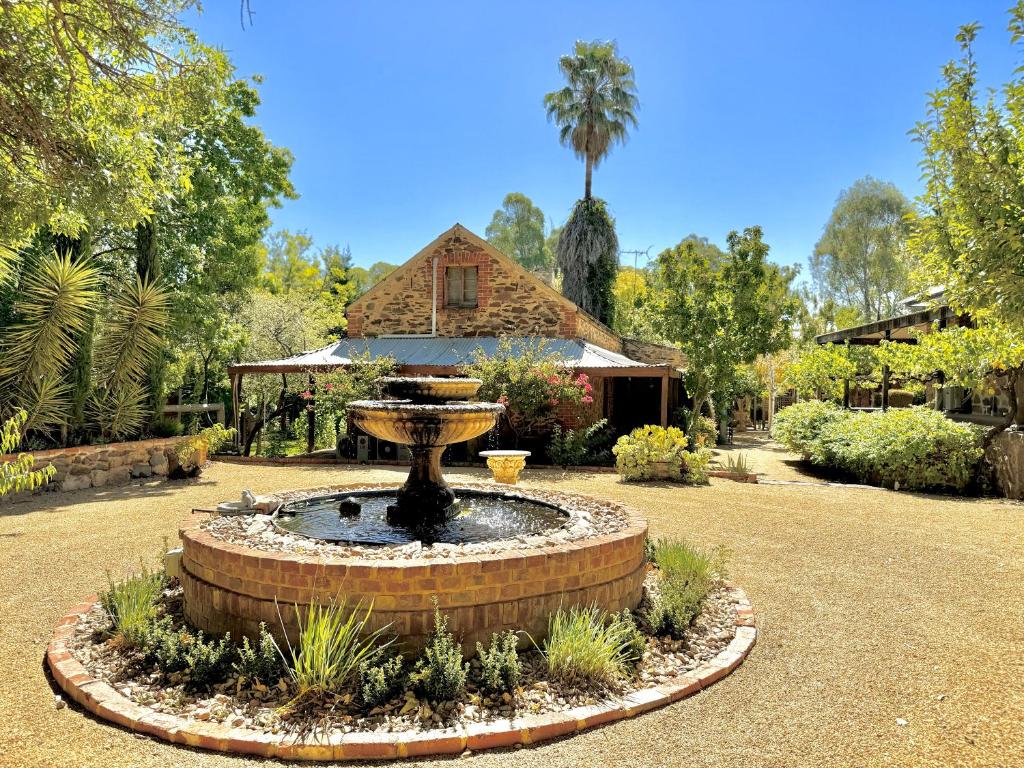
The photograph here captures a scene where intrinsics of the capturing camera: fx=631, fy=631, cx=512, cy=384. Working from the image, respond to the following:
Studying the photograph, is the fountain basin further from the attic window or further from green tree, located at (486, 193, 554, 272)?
green tree, located at (486, 193, 554, 272)

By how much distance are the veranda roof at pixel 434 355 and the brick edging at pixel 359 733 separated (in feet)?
38.7

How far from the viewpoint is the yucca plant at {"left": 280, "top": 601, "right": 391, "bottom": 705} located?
11.3 ft

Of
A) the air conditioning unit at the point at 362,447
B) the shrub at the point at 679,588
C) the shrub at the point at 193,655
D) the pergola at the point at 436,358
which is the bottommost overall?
the shrub at the point at 193,655

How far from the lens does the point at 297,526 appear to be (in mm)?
5785

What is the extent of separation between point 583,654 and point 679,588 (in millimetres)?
1491

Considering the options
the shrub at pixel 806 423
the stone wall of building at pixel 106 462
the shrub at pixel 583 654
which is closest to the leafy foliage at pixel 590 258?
the shrub at pixel 806 423

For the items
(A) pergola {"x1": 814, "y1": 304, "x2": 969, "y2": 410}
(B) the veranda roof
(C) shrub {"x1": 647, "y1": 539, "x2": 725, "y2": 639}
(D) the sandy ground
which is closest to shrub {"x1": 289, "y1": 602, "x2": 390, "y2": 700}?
(D) the sandy ground

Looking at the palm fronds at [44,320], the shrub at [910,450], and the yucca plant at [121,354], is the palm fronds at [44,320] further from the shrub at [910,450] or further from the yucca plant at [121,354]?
the shrub at [910,450]

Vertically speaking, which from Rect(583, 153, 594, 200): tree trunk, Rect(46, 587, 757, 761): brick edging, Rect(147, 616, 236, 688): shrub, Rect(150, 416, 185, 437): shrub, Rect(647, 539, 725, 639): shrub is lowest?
Rect(46, 587, 757, 761): brick edging

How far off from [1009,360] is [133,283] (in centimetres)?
1610

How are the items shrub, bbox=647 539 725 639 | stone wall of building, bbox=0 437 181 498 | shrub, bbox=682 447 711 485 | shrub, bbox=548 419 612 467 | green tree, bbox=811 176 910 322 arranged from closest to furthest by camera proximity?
shrub, bbox=647 539 725 639, stone wall of building, bbox=0 437 181 498, shrub, bbox=682 447 711 485, shrub, bbox=548 419 612 467, green tree, bbox=811 176 910 322

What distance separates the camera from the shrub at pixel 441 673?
3521 millimetres

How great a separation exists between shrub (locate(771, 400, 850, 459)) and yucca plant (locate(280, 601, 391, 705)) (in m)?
14.2

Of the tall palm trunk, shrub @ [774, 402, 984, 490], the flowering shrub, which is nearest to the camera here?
shrub @ [774, 402, 984, 490]
